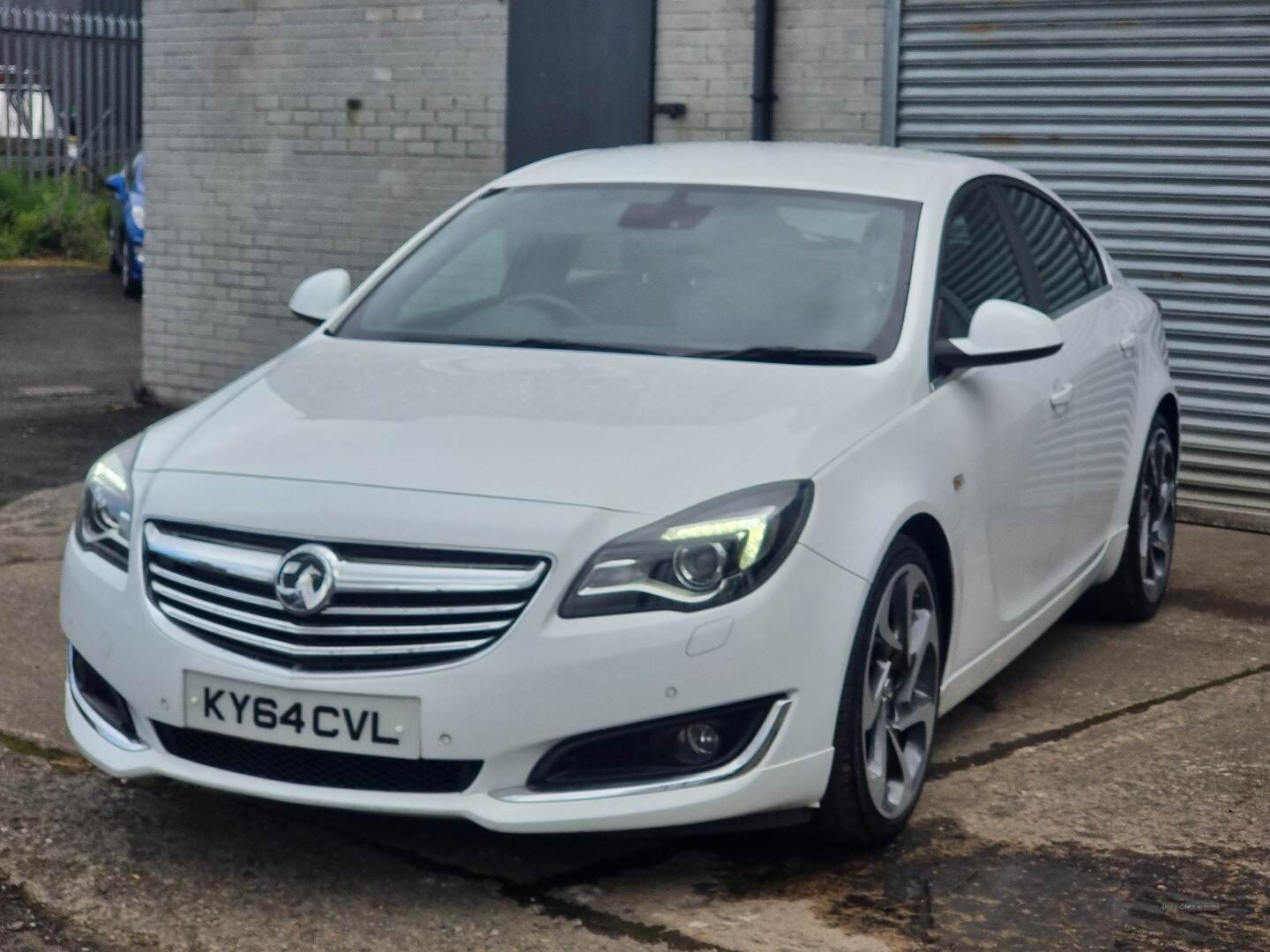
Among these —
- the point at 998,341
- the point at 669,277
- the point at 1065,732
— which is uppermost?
the point at 669,277

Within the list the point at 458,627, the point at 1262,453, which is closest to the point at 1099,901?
the point at 458,627

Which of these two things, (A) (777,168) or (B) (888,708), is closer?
(B) (888,708)

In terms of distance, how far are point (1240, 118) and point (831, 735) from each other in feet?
16.9

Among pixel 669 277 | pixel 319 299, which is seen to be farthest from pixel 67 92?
pixel 669 277

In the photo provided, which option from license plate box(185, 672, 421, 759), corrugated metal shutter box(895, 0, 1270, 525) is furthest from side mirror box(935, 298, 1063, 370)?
corrugated metal shutter box(895, 0, 1270, 525)

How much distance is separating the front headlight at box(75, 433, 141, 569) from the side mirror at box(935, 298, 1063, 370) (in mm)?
1862

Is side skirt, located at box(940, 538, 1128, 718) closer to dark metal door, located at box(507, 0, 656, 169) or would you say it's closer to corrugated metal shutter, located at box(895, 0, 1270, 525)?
corrugated metal shutter, located at box(895, 0, 1270, 525)

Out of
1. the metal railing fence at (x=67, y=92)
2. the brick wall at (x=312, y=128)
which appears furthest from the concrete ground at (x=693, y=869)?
the metal railing fence at (x=67, y=92)

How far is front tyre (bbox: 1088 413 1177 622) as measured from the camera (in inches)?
244

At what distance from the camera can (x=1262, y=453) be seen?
26.7 feet

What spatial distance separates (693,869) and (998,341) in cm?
146

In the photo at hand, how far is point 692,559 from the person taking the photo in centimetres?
364

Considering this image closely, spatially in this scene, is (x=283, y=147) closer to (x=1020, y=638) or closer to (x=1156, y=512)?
(x=1156, y=512)

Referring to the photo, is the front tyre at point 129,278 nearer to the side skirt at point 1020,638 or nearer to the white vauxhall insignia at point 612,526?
the white vauxhall insignia at point 612,526
